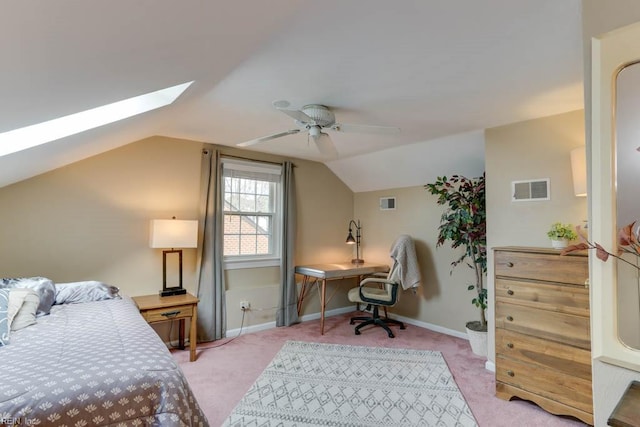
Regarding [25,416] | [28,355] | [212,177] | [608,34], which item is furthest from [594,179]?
[212,177]

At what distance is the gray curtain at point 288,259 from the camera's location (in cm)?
424

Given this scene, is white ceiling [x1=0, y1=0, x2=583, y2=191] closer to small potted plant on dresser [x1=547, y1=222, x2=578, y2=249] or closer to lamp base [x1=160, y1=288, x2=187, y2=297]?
small potted plant on dresser [x1=547, y1=222, x2=578, y2=249]

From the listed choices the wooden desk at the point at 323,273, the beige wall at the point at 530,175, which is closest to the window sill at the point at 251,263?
the wooden desk at the point at 323,273

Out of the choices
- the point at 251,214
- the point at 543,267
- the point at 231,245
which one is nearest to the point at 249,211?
the point at 251,214

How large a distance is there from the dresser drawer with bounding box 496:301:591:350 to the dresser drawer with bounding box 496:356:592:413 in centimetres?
24

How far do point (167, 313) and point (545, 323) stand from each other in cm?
307

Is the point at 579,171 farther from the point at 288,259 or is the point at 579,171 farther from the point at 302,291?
the point at 302,291

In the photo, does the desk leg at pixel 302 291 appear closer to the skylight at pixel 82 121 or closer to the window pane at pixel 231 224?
the window pane at pixel 231 224

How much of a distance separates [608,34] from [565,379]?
7.06 ft

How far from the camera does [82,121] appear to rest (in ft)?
6.77

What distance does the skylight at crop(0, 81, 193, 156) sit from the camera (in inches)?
72.4

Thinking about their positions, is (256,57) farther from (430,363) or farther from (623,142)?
(430,363)

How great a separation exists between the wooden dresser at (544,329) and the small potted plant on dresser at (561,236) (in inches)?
6.3

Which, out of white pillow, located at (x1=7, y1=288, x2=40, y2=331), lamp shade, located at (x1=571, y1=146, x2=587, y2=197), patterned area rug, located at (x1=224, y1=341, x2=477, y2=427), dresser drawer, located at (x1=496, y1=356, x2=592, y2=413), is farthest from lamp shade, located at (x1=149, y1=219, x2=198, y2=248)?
lamp shade, located at (x1=571, y1=146, x2=587, y2=197)
